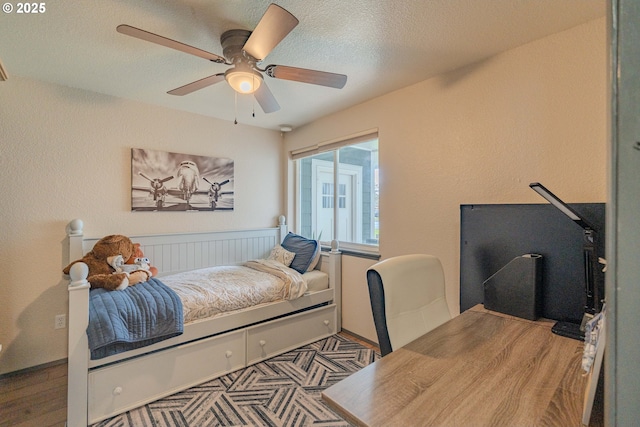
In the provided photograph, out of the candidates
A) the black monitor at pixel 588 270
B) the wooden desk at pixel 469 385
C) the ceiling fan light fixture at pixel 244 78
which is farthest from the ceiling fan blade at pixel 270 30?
the wooden desk at pixel 469 385

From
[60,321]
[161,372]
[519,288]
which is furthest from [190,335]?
[519,288]

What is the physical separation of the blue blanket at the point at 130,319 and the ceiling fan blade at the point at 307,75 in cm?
169

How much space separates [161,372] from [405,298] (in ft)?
6.02

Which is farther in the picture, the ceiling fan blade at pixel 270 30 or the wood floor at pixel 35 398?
the wood floor at pixel 35 398

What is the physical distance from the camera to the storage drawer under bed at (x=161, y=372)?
5.93 ft

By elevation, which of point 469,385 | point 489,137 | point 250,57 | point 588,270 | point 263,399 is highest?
point 250,57

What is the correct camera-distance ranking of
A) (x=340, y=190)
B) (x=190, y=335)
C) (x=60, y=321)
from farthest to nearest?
(x=340, y=190)
(x=60, y=321)
(x=190, y=335)

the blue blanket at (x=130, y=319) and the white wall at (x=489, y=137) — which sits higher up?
the white wall at (x=489, y=137)

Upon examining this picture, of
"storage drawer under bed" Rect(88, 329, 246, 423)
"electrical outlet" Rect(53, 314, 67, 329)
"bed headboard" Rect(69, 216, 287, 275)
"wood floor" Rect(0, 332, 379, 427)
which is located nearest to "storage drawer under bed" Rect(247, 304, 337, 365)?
"storage drawer under bed" Rect(88, 329, 246, 423)

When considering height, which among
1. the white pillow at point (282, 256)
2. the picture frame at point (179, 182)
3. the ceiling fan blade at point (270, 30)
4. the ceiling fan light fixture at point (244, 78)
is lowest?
the white pillow at point (282, 256)

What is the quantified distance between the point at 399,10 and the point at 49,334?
11.8 ft

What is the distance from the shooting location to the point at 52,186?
244cm

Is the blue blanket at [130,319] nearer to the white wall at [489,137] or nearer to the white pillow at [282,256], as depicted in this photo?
the white pillow at [282,256]

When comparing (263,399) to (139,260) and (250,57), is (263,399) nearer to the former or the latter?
(139,260)
